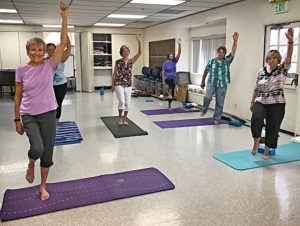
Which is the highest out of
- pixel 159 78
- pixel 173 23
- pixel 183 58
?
pixel 173 23

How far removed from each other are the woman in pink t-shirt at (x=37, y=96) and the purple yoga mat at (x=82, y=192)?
440 mm

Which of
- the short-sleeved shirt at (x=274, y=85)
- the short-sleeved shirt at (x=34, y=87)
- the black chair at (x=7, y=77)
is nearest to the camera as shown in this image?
the short-sleeved shirt at (x=34, y=87)

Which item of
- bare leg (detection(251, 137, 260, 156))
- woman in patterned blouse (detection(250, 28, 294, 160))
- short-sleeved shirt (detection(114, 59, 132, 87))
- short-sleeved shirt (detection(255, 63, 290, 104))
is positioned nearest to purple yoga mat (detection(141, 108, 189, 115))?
short-sleeved shirt (detection(114, 59, 132, 87))

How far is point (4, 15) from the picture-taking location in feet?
27.1

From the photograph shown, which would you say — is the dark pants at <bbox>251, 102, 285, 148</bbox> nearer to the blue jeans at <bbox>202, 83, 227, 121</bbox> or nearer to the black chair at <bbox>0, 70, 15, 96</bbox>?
the blue jeans at <bbox>202, 83, 227, 121</bbox>

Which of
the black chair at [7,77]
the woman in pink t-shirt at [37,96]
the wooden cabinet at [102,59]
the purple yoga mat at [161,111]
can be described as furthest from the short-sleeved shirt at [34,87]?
the wooden cabinet at [102,59]

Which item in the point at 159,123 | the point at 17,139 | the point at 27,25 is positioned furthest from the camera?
the point at 27,25

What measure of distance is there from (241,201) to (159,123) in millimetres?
3228

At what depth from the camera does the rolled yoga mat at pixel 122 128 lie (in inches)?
193

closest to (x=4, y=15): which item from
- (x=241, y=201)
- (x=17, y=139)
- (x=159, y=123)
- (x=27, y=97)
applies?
(x=17, y=139)

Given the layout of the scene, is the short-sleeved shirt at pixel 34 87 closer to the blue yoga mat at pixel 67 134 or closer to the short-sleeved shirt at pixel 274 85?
the blue yoga mat at pixel 67 134

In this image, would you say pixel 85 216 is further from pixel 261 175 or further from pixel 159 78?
pixel 159 78

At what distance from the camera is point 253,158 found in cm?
374

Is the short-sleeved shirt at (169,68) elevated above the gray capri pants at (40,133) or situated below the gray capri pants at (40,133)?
above
